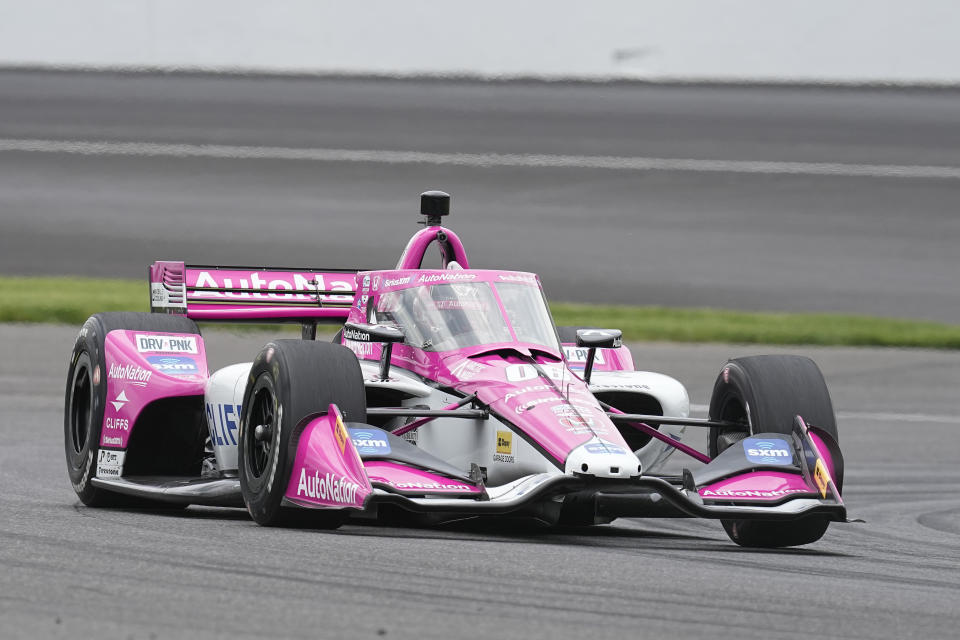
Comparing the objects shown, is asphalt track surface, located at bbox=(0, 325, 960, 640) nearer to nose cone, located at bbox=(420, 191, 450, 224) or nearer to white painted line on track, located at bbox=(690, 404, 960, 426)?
nose cone, located at bbox=(420, 191, 450, 224)

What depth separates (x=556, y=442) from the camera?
6691 millimetres

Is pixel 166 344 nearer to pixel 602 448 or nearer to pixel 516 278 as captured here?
pixel 516 278

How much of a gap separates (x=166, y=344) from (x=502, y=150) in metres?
17.5

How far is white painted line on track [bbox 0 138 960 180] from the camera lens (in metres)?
25.4

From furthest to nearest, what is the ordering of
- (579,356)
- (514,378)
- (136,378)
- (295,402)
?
(579,356), (136,378), (514,378), (295,402)

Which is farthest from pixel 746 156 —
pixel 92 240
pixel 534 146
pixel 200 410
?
pixel 200 410

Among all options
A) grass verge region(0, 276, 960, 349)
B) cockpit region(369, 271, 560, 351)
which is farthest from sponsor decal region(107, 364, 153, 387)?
grass verge region(0, 276, 960, 349)

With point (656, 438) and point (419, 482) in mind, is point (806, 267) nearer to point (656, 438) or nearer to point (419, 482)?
point (656, 438)

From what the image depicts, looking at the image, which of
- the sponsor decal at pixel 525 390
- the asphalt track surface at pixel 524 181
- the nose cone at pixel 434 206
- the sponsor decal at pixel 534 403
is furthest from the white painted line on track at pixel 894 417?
the sponsor decal at pixel 534 403

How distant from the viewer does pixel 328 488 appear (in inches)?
262

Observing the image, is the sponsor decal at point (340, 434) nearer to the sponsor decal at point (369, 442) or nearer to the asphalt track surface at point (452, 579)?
the sponsor decal at point (369, 442)

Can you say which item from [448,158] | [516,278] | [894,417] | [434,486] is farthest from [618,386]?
[448,158]

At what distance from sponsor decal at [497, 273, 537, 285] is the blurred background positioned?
1056 cm

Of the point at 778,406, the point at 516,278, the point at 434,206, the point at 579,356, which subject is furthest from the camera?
the point at 434,206
